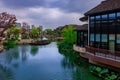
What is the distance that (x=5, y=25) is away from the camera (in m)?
51.2

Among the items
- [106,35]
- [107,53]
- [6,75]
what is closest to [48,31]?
[106,35]

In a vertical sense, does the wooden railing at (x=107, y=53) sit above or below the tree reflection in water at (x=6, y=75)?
above

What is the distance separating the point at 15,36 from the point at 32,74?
5945 centimetres

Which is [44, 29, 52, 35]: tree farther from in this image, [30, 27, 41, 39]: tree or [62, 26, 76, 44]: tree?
[62, 26, 76, 44]: tree

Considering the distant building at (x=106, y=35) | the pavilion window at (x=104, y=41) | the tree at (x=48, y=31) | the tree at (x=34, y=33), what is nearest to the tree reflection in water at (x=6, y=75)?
the distant building at (x=106, y=35)

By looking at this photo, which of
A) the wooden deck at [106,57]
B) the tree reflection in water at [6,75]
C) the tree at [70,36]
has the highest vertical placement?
the tree at [70,36]

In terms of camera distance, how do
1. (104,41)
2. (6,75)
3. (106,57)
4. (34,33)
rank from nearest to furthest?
1. (106,57)
2. (6,75)
3. (104,41)
4. (34,33)

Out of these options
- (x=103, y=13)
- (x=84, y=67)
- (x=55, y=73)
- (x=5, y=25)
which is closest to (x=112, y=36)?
(x=103, y=13)

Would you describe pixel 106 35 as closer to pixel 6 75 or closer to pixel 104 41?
pixel 104 41

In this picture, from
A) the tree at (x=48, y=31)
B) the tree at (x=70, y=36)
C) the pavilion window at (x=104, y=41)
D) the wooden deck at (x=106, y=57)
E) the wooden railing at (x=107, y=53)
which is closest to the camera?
the wooden deck at (x=106, y=57)

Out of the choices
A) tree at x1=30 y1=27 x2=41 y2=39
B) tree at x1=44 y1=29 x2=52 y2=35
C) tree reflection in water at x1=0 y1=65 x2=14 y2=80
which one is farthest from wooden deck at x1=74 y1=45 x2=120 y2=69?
tree at x1=44 y1=29 x2=52 y2=35

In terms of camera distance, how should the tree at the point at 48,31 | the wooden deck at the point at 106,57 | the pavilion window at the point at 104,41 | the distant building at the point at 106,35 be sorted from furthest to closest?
the tree at the point at 48,31 < the pavilion window at the point at 104,41 < the distant building at the point at 106,35 < the wooden deck at the point at 106,57

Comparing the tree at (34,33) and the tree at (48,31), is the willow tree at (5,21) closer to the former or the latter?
the tree at (34,33)

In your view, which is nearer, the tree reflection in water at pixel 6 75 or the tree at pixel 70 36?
the tree reflection in water at pixel 6 75
